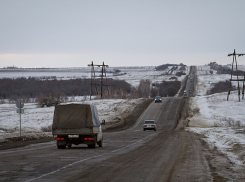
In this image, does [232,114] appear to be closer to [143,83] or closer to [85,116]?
[85,116]

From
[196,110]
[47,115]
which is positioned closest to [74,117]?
[47,115]

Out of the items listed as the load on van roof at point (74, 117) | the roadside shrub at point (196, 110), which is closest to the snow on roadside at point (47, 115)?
the roadside shrub at point (196, 110)

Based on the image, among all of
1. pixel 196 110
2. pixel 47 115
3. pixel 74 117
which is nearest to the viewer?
pixel 74 117

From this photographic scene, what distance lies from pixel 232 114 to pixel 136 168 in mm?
66908

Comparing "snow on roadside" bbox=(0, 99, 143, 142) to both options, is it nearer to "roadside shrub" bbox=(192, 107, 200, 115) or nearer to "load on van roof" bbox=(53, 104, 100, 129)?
Answer: "roadside shrub" bbox=(192, 107, 200, 115)

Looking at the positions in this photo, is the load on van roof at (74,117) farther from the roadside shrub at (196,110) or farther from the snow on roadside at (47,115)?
the roadside shrub at (196,110)

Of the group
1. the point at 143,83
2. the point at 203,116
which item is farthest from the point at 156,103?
the point at 143,83

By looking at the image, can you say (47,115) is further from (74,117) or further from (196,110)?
(74,117)

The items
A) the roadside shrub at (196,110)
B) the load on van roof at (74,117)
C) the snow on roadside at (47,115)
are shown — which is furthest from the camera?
the roadside shrub at (196,110)

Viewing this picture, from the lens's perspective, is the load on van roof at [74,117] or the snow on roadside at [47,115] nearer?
the load on van roof at [74,117]

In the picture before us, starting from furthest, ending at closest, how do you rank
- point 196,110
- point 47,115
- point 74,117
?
1. point 196,110
2. point 47,115
3. point 74,117

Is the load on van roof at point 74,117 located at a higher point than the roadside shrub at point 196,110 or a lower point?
higher

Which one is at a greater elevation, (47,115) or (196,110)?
(196,110)

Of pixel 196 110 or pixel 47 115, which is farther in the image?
pixel 196 110
